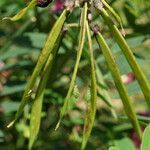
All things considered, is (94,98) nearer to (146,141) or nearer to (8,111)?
(146,141)

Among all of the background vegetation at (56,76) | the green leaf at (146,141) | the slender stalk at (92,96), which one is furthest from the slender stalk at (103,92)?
the slender stalk at (92,96)

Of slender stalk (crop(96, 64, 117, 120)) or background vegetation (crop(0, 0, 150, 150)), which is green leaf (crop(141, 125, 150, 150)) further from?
slender stalk (crop(96, 64, 117, 120))

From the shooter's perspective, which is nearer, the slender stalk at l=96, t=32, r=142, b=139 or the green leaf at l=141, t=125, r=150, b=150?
the slender stalk at l=96, t=32, r=142, b=139

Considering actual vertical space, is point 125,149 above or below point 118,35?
below

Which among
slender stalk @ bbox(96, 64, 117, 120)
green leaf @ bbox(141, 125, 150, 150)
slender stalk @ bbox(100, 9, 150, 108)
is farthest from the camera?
slender stalk @ bbox(96, 64, 117, 120)

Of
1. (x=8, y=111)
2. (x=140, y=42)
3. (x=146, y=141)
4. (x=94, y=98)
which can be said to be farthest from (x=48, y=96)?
(x=94, y=98)

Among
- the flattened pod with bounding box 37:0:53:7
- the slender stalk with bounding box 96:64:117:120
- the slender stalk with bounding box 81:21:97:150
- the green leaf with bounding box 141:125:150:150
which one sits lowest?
the slender stalk with bounding box 96:64:117:120

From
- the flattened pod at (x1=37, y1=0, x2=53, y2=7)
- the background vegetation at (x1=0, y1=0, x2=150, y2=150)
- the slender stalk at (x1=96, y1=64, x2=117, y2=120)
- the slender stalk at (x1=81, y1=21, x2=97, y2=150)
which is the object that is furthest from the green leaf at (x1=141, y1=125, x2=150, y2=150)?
the slender stalk at (x1=96, y1=64, x2=117, y2=120)

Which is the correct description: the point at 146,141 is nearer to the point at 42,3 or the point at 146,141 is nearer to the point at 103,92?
the point at 42,3
